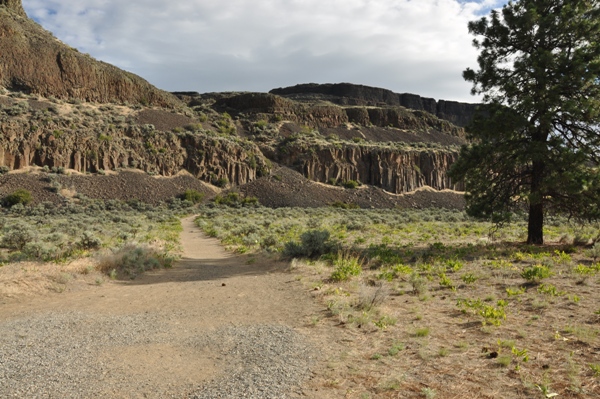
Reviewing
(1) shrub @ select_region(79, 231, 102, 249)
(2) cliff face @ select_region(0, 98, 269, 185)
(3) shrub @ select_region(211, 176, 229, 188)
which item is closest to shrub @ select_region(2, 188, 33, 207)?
(2) cliff face @ select_region(0, 98, 269, 185)

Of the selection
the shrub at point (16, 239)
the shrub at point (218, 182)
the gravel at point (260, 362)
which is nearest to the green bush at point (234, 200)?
the shrub at point (218, 182)

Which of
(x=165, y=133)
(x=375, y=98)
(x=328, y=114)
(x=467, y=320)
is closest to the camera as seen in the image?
(x=467, y=320)

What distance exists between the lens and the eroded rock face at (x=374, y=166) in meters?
66.6

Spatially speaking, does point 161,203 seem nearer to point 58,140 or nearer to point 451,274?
point 58,140

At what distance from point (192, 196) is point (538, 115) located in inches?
1650

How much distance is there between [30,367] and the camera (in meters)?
4.85

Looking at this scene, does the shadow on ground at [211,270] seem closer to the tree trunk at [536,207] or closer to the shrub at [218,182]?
the tree trunk at [536,207]

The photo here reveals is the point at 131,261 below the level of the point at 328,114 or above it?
below

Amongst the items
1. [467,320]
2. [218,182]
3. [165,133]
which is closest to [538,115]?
[467,320]

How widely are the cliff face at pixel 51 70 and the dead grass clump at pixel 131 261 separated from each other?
5295cm

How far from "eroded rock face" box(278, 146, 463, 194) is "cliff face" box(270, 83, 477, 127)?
51432 mm

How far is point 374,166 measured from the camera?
230ft

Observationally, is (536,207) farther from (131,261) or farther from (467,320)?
(131,261)

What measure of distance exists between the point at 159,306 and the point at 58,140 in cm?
4635
